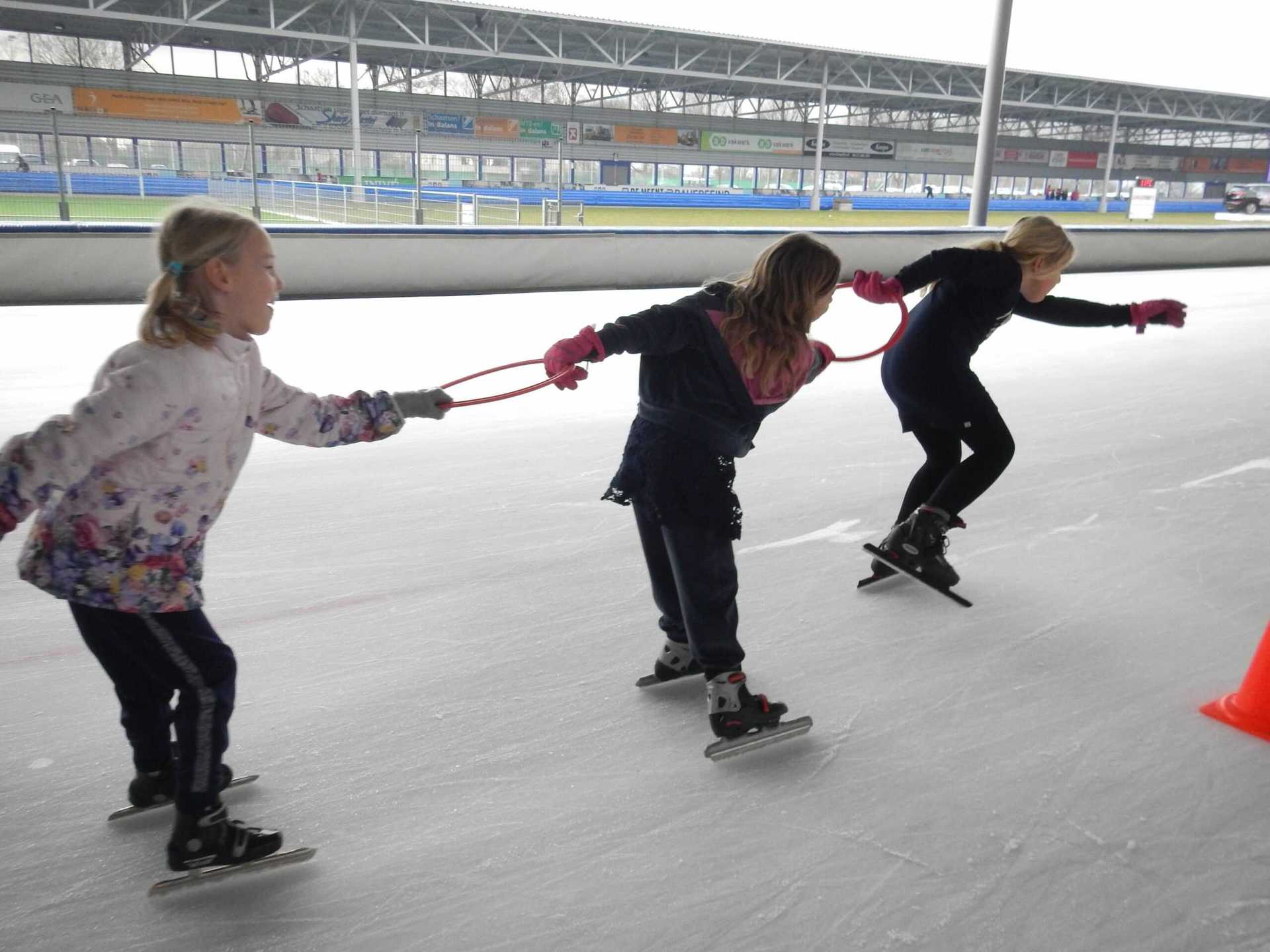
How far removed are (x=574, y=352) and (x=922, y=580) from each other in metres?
1.33

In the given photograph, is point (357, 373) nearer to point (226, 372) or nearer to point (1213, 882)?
point (226, 372)

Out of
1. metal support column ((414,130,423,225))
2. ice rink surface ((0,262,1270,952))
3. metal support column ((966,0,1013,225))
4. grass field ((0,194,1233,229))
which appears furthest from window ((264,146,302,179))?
metal support column ((966,0,1013,225))

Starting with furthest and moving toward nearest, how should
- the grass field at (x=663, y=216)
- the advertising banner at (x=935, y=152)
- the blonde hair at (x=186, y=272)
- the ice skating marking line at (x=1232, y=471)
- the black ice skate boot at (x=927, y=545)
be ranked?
the advertising banner at (x=935, y=152)
the grass field at (x=663, y=216)
the ice skating marking line at (x=1232, y=471)
the black ice skate boot at (x=927, y=545)
the blonde hair at (x=186, y=272)

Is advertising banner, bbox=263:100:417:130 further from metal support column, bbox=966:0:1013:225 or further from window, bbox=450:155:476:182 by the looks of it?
metal support column, bbox=966:0:1013:225

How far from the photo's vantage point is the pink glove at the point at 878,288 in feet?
7.29

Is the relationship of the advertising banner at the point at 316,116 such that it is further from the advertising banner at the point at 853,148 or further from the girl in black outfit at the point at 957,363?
the girl in black outfit at the point at 957,363

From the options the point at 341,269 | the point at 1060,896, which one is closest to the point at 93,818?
the point at 1060,896

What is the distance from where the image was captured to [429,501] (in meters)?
3.06

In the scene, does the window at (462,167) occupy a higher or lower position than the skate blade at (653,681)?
higher

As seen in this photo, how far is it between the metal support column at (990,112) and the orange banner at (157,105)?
9.22 meters

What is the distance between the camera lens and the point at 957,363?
97.6 inches

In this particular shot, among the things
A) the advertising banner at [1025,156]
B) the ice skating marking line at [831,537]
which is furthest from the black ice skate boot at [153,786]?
the advertising banner at [1025,156]

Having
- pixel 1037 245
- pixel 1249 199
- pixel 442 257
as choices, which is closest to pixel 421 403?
pixel 1037 245

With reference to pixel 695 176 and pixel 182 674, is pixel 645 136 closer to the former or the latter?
A: pixel 695 176
